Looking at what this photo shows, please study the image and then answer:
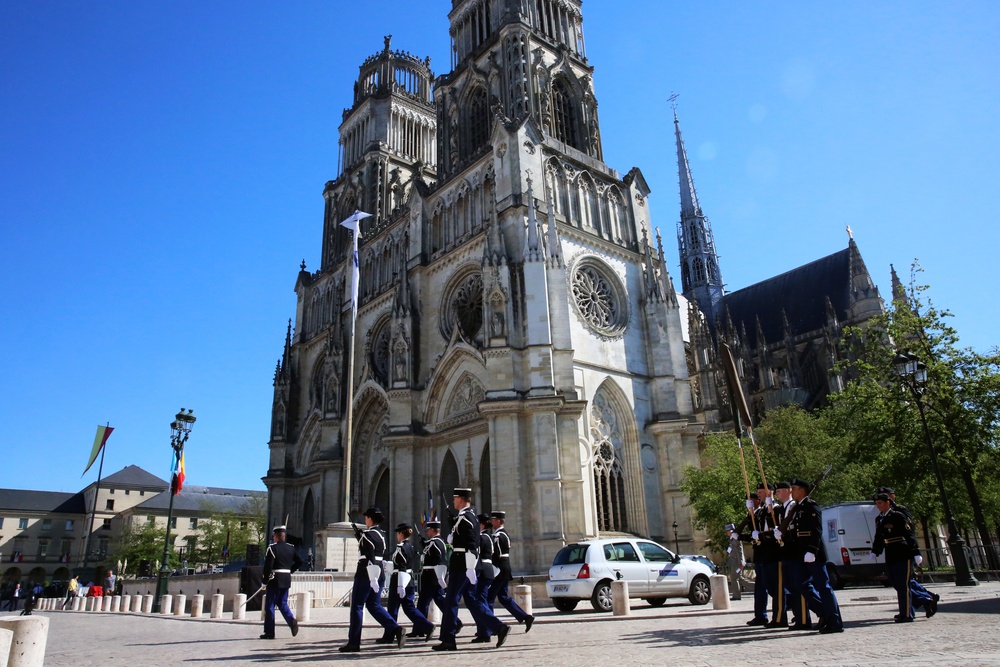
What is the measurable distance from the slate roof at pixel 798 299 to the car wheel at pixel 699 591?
3735 cm

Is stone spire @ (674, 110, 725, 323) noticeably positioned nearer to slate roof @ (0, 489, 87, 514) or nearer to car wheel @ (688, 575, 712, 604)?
car wheel @ (688, 575, 712, 604)

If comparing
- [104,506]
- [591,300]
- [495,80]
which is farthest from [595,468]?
[104,506]

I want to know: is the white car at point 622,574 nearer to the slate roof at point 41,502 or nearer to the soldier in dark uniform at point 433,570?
the soldier in dark uniform at point 433,570

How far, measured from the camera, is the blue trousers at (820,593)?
7.99m

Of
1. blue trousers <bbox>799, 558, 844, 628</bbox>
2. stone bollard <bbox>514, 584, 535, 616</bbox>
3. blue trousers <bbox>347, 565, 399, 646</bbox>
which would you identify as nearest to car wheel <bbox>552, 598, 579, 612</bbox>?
stone bollard <bbox>514, 584, 535, 616</bbox>

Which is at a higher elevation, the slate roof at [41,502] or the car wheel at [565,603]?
the slate roof at [41,502]

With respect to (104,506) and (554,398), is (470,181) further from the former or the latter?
(104,506)

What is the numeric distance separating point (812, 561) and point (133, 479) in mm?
80855

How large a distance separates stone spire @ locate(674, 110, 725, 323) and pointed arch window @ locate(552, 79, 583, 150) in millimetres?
34889

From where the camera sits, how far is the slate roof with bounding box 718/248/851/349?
50.8m

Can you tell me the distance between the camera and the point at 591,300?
30.7 m

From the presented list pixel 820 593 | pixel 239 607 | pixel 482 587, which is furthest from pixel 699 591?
pixel 239 607

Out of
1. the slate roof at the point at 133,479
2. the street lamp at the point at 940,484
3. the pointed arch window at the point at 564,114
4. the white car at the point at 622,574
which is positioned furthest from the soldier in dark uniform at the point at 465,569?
the slate roof at the point at 133,479

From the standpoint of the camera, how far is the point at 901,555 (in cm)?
911
